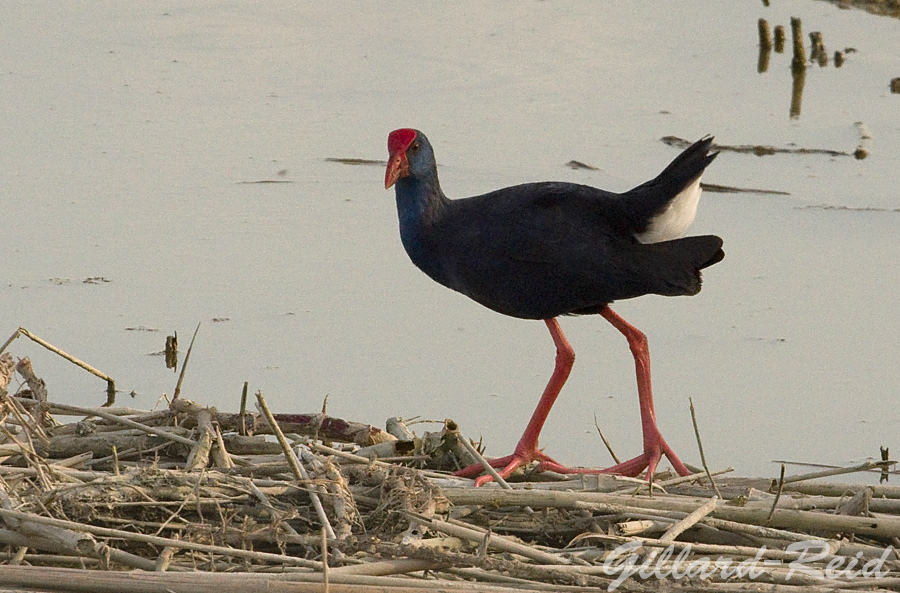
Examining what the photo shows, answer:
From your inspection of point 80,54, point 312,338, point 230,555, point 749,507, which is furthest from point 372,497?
point 80,54

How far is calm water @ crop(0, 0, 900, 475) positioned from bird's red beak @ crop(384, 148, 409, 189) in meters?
1.02

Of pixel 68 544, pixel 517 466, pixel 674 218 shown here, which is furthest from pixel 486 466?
pixel 674 218

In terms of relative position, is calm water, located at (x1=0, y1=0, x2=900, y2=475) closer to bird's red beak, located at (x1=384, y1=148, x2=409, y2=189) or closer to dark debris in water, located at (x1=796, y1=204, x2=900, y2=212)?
dark debris in water, located at (x1=796, y1=204, x2=900, y2=212)

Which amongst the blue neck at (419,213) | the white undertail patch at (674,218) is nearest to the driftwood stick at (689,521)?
the white undertail patch at (674,218)

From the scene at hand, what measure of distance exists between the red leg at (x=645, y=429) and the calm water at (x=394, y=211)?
0.60 meters

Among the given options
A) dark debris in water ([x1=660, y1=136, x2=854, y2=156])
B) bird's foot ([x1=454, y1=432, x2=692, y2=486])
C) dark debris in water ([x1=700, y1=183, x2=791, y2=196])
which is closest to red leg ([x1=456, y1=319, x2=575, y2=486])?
bird's foot ([x1=454, y1=432, x2=692, y2=486])

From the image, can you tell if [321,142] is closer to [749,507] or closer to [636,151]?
[636,151]

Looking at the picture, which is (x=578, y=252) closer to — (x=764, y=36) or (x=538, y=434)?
(x=538, y=434)

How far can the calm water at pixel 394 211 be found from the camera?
6.58 meters

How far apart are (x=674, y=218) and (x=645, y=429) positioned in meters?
0.75

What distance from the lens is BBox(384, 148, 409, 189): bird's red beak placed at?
230 inches

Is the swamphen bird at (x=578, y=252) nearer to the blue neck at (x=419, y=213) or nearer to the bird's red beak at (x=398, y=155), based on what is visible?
the blue neck at (x=419, y=213)

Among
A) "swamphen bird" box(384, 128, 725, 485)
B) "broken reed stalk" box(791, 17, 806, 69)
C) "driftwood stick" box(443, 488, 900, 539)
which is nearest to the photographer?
"driftwood stick" box(443, 488, 900, 539)

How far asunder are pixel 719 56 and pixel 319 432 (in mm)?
7884
